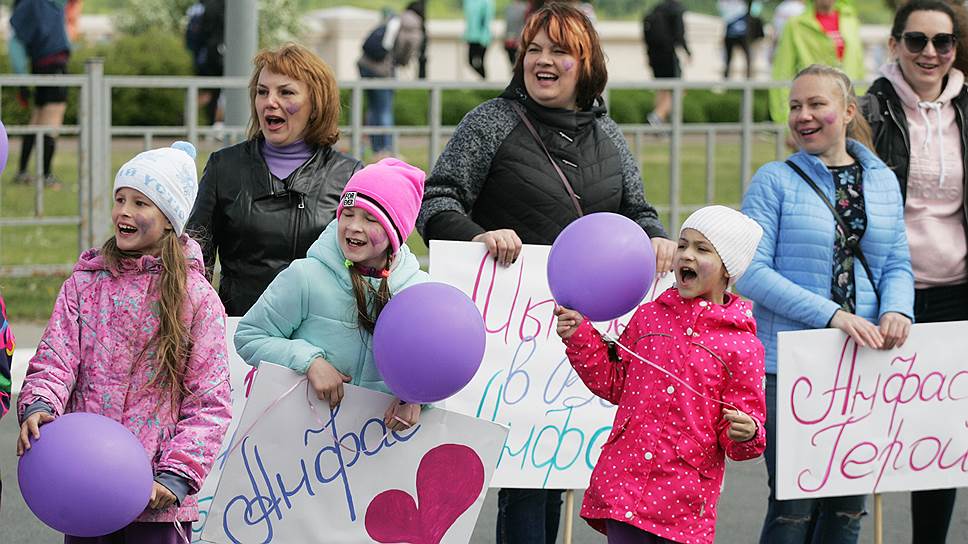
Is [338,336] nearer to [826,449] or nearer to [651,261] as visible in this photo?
[651,261]

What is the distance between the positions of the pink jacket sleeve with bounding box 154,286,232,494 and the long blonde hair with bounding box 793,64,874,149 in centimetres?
222

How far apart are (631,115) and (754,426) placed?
65.5ft

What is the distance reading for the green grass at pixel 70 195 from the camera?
11.1m

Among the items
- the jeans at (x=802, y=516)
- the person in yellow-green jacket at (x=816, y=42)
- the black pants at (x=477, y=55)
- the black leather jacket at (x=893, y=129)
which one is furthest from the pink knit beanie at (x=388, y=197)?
the black pants at (x=477, y=55)

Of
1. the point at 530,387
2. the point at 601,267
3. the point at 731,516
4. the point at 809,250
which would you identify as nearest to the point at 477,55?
the point at 731,516

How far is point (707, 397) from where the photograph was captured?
469 cm

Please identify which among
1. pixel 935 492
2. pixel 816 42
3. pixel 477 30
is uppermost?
pixel 477 30

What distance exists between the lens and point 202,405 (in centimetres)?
440

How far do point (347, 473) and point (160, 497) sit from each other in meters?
0.69

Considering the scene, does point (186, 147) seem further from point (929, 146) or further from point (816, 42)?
point (816, 42)

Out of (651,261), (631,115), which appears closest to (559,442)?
(651,261)

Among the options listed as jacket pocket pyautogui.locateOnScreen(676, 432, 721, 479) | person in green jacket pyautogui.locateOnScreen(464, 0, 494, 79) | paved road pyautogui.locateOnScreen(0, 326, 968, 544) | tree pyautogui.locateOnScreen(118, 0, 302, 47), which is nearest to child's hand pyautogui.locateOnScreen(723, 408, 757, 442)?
jacket pocket pyautogui.locateOnScreen(676, 432, 721, 479)

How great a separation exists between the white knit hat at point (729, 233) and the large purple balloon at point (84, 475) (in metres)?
1.65

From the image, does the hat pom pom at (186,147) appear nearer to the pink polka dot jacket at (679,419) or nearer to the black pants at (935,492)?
the pink polka dot jacket at (679,419)
